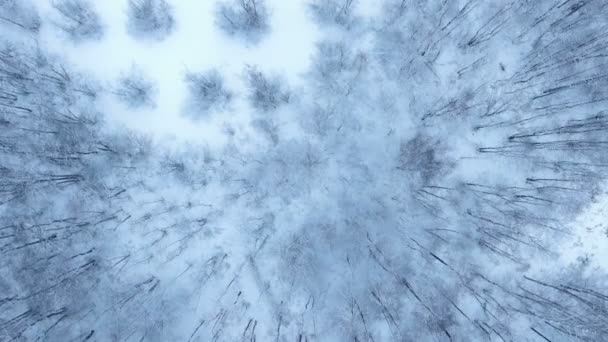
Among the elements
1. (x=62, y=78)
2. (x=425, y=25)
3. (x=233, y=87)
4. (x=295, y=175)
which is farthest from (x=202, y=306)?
(x=425, y=25)

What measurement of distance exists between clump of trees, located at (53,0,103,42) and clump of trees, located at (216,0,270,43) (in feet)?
12.8

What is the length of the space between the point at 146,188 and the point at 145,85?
3.28 meters

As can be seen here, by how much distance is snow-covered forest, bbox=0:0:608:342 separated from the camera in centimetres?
1442

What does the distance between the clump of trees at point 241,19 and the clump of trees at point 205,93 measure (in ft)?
4.85

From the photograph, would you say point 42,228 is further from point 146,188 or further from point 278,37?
point 278,37

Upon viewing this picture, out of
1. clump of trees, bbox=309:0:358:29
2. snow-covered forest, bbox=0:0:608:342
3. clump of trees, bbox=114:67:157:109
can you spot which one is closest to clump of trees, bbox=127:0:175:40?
snow-covered forest, bbox=0:0:608:342

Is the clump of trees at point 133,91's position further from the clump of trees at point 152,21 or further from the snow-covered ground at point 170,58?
the clump of trees at point 152,21

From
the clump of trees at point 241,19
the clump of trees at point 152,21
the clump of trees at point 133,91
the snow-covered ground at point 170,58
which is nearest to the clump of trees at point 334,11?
the snow-covered ground at point 170,58

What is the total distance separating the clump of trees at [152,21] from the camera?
1454 centimetres

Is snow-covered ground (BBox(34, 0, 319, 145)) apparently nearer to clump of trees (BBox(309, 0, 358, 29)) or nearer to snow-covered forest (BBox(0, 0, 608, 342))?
snow-covered forest (BBox(0, 0, 608, 342))

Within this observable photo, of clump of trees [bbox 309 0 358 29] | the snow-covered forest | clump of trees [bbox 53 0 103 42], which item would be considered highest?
clump of trees [bbox 309 0 358 29]

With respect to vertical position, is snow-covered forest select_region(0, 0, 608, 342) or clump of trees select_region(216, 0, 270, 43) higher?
clump of trees select_region(216, 0, 270, 43)

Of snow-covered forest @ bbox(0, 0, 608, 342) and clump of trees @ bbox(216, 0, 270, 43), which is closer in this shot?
snow-covered forest @ bbox(0, 0, 608, 342)

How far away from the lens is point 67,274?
14.4 meters
